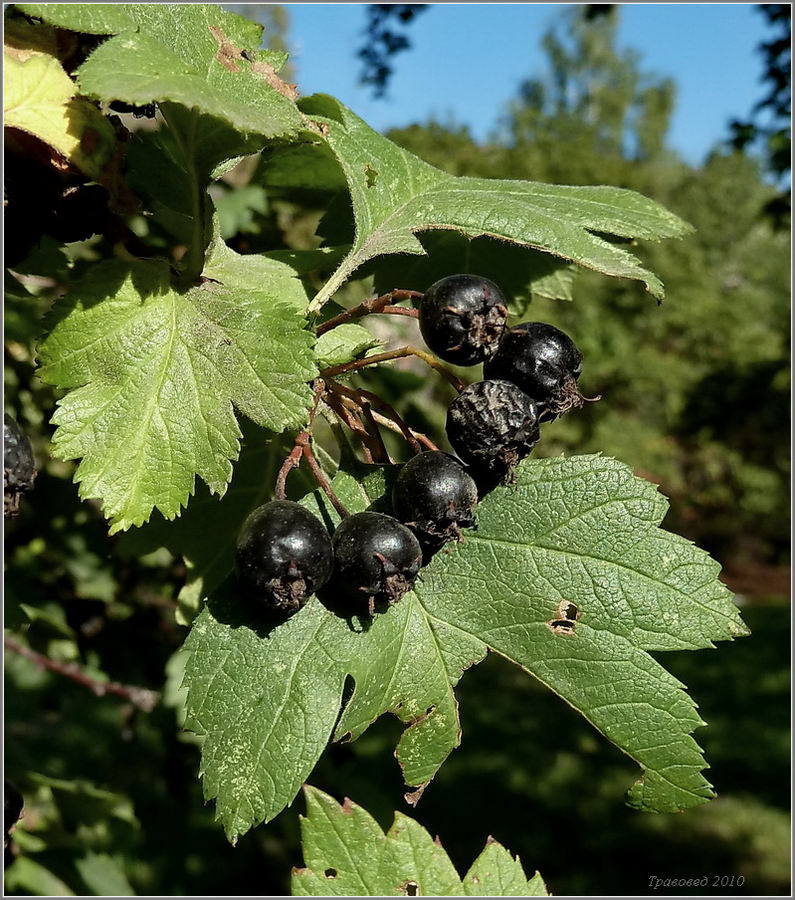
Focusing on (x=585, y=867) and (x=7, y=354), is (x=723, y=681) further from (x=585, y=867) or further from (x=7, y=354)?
(x=7, y=354)

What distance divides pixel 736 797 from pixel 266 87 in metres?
5.94

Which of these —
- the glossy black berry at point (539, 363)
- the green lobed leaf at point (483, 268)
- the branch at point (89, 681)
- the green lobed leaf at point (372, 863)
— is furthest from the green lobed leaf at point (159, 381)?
the branch at point (89, 681)

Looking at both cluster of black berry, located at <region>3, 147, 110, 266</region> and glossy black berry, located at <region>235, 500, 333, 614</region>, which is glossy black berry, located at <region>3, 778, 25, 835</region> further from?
cluster of black berry, located at <region>3, 147, 110, 266</region>

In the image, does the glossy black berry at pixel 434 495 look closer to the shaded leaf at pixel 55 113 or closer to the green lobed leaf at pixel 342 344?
the green lobed leaf at pixel 342 344

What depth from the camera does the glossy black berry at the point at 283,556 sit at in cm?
109

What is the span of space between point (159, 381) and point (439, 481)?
0.40m

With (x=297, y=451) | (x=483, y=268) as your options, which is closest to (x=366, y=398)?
(x=297, y=451)

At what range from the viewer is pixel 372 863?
1379 millimetres

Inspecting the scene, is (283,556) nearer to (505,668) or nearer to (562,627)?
(562,627)

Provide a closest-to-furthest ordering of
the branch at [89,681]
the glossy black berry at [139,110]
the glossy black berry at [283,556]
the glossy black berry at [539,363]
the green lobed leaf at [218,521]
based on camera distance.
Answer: the glossy black berry at [283,556], the glossy black berry at [539,363], the glossy black berry at [139,110], the green lobed leaf at [218,521], the branch at [89,681]

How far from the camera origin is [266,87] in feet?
3.64

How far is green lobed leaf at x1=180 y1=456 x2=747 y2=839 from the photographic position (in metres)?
1.25

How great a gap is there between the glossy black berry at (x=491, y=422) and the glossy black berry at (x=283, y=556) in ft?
0.74

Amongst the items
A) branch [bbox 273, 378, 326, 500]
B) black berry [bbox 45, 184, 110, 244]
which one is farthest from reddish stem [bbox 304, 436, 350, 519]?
black berry [bbox 45, 184, 110, 244]
